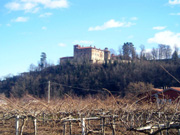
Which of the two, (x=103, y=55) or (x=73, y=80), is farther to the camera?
(x=103, y=55)

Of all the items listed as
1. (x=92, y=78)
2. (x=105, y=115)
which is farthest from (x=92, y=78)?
(x=105, y=115)

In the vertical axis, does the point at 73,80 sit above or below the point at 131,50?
below

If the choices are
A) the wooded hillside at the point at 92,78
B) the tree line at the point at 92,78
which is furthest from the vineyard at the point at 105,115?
the wooded hillside at the point at 92,78

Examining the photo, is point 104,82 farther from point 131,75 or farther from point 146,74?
point 146,74

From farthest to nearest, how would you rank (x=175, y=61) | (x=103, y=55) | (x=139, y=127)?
(x=103, y=55) < (x=175, y=61) < (x=139, y=127)

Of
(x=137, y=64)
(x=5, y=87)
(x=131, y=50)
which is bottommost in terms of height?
(x=5, y=87)

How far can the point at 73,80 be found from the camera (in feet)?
196

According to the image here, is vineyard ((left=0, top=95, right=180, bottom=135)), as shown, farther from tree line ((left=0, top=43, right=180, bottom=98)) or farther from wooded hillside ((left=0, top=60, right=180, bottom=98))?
wooded hillside ((left=0, top=60, right=180, bottom=98))

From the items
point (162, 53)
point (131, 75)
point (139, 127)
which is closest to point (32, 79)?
point (131, 75)

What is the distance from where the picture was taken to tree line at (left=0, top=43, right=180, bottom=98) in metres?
50.3

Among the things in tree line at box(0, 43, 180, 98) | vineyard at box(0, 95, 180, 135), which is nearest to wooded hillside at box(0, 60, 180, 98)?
tree line at box(0, 43, 180, 98)

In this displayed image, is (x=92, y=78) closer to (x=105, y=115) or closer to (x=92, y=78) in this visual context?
(x=92, y=78)

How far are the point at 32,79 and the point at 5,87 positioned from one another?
30.3ft

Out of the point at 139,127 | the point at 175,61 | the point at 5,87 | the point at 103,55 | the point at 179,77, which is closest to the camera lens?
the point at 139,127
